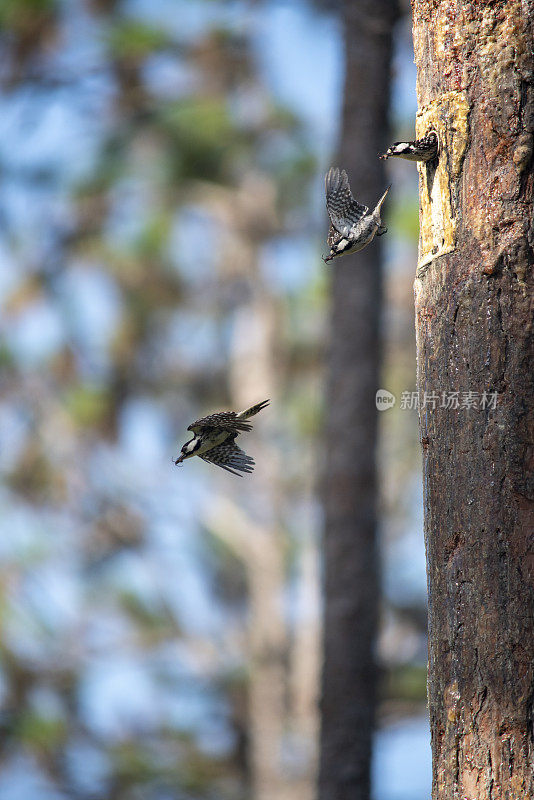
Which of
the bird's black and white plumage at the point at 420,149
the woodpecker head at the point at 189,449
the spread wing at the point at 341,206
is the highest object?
the bird's black and white plumage at the point at 420,149

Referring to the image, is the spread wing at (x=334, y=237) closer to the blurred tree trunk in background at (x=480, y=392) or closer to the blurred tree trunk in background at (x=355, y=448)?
the blurred tree trunk in background at (x=480, y=392)

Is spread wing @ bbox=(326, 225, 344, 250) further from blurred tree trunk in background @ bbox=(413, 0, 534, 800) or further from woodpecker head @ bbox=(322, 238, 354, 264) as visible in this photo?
blurred tree trunk in background @ bbox=(413, 0, 534, 800)

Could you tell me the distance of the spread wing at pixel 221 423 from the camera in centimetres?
159

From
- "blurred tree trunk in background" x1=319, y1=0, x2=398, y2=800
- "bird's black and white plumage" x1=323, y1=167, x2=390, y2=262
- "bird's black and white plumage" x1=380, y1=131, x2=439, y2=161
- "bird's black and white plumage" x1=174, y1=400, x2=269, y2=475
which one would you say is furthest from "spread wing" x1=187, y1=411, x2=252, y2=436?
"blurred tree trunk in background" x1=319, y1=0, x2=398, y2=800

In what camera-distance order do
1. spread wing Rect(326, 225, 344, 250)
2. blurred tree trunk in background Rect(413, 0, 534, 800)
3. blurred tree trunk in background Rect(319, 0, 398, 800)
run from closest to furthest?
blurred tree trunk in background Rect(413, 0, 534, 800)
spread wing Rect(326, 225, 344, 250)
blurred tree trunk in background Rect(319, 0, 398, 800)

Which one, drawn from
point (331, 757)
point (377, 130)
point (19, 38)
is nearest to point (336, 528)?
point (331, 757)

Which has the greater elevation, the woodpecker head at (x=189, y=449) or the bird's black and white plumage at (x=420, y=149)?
the bird's black and white plumage at (x=420, y=149)

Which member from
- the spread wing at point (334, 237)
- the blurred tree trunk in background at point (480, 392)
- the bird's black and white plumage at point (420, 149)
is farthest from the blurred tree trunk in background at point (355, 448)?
the spread wing at point (334, 237)

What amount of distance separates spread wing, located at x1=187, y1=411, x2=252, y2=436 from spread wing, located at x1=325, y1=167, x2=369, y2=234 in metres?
0.38

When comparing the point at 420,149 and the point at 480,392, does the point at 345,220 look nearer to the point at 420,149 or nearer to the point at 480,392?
the point at 420,149

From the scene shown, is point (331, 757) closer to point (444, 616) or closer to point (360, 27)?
point (444, 616)

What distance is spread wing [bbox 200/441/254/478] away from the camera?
1.74 m

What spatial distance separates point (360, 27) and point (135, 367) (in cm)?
609

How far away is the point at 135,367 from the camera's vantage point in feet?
34.1
